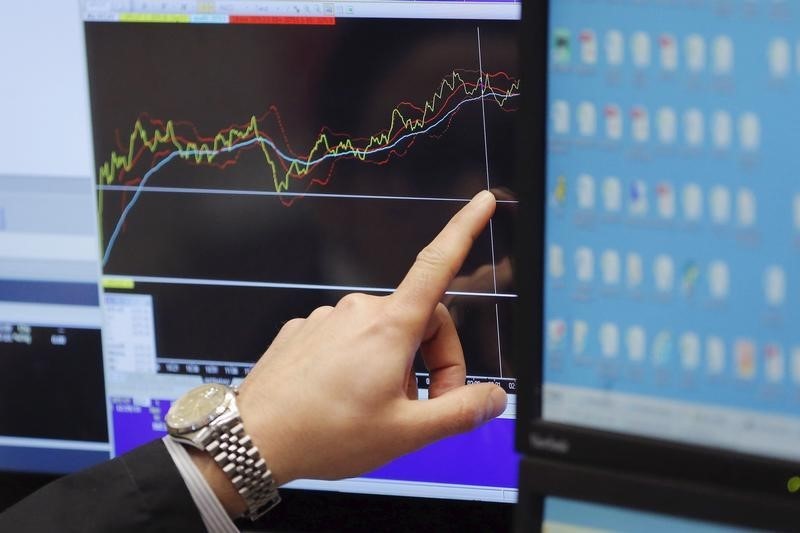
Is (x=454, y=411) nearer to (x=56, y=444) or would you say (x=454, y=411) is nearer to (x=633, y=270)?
(x=633, y=270)

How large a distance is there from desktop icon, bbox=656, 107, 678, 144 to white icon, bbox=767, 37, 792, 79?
0.05m

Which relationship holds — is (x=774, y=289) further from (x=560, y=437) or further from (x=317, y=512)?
(x=317, y=512)

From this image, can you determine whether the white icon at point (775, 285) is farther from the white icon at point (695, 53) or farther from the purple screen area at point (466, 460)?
the purple screen area at point (466, 460)

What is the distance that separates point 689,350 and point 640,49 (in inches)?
6.1

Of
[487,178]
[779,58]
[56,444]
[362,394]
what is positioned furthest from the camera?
[56,444]

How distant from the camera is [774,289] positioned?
419 millimetres

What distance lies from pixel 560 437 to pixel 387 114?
1.19 feet

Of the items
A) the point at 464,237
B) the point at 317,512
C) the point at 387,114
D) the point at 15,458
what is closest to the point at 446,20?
the point at 387,114

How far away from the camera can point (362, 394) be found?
61 centimetres

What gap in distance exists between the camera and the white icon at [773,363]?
43 centimetres

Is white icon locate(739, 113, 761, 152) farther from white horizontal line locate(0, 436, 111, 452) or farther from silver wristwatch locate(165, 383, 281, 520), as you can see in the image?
white horizontal line locate(0, 436, 111, 452)

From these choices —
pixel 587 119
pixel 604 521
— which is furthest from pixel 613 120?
pixel 604 521

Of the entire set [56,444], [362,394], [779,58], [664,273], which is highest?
[779,58]

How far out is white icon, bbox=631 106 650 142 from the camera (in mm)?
427
